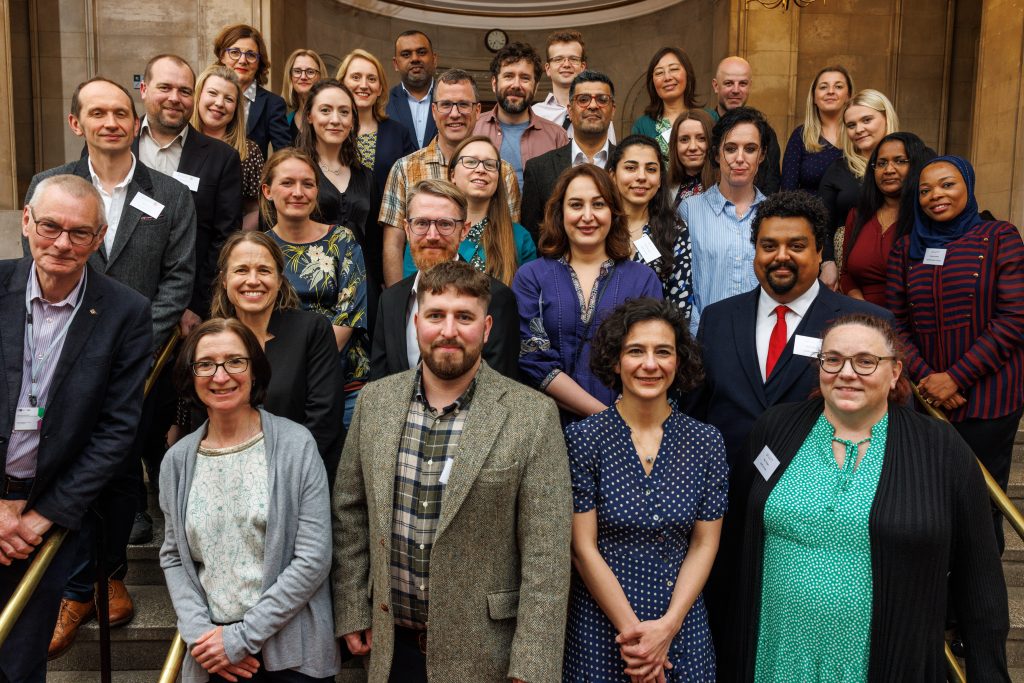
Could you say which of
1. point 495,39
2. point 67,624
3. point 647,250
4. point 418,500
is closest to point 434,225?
point 647,250

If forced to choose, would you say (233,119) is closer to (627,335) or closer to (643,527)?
(627,335)

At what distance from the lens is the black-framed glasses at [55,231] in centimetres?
267

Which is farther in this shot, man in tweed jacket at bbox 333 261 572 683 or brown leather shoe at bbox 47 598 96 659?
brown leather shoe at bbox 47 598 96 659

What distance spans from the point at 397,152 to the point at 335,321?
1808 millimetres

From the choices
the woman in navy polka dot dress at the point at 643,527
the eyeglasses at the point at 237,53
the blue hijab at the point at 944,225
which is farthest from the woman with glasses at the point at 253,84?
the blue hijab at the point at 944,225

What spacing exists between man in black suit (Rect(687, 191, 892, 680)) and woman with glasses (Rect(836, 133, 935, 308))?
1.03 meters

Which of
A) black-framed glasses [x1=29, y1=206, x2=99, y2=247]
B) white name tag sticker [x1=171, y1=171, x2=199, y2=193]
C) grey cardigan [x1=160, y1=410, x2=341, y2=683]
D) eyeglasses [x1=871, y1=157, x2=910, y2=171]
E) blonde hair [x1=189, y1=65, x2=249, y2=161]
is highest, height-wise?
blonde hair [x1=189, y1=65, x2=249, y2=161]

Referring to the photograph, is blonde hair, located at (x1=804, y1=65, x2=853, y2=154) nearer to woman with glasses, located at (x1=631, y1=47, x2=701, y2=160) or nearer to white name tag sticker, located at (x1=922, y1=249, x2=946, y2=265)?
woman with glasses, located at (x1=631, y1=47, x2=701, y2=160)

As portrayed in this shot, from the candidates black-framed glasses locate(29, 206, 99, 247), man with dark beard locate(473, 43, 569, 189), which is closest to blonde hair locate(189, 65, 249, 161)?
man with dark beard locate(473, 43, 569, 189)

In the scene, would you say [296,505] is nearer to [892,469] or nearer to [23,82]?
[892,469]

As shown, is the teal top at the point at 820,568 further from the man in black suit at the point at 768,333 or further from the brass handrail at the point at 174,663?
the brass handrail at the point at 174,663

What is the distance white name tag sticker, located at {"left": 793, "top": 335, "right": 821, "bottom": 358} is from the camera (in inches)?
119

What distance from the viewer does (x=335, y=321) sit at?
3.57 meters

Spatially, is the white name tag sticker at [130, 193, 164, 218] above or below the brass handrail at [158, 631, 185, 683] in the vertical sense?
above
